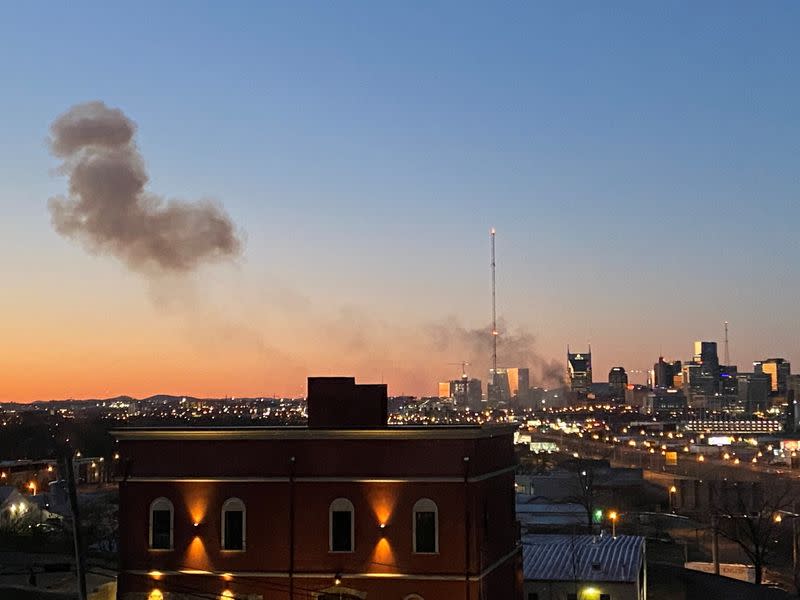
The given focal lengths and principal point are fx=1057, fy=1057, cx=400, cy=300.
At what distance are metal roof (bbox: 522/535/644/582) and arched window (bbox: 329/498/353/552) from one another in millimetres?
11427

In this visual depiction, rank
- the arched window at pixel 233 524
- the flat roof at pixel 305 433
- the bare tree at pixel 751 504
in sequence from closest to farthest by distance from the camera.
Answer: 1. the flat roof at pixel 305 433
2. the arched window at pixel 233 524
3. the bare tree at pixel 751 504

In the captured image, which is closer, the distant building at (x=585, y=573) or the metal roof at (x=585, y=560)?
the distant building at (x=585, y=573)

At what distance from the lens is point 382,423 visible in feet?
97.1

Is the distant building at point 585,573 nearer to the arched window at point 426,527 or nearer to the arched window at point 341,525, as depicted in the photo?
the arched window at point 426,527

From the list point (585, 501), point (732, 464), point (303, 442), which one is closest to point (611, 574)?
point (303, 442)

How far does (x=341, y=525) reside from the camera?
27766 mm

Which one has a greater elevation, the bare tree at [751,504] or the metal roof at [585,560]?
the metal roof at [585,560]

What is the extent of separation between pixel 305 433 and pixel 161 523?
15.3ft

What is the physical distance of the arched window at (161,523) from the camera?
93.7 feet

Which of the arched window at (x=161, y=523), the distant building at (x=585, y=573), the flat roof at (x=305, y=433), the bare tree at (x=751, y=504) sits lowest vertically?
the bare tree at (x=751, y=504)

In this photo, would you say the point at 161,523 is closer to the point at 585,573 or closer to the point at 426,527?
the point at 426,527

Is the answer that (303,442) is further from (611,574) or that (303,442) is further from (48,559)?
(48,559)

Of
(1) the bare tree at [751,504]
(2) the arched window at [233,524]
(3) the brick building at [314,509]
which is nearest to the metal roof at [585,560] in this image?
(3) the brick building at [314,509]

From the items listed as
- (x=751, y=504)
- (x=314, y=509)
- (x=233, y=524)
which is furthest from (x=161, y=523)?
(x=751, y=504)
